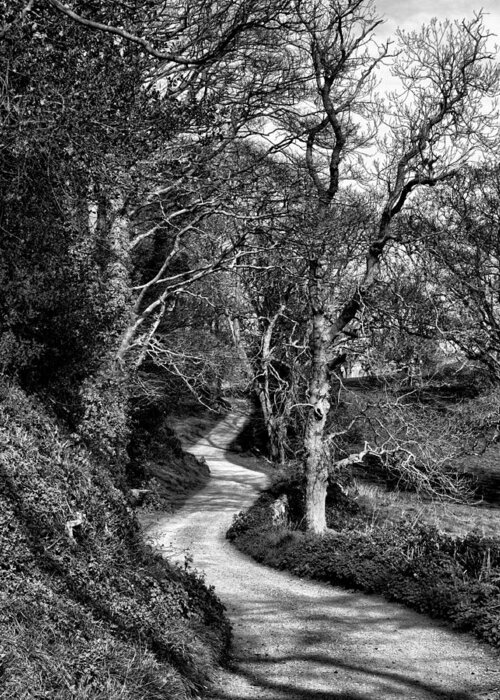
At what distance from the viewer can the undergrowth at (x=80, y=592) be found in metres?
5.01

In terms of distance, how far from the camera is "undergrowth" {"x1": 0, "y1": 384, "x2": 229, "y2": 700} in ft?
16.4

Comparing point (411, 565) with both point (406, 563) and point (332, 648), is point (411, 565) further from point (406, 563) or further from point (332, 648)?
point (332, 648)

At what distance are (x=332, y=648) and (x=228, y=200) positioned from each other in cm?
765

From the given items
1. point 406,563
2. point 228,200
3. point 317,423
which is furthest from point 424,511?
point 228,200

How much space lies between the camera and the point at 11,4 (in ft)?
21.4

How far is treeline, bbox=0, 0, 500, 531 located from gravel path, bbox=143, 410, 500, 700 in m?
3.40

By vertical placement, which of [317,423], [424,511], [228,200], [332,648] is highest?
[228,200]

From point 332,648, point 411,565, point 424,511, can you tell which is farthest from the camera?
point 424,511

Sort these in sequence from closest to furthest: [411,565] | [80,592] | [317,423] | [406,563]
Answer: [80,592] < [411,565] < [406,563] < [317,423]

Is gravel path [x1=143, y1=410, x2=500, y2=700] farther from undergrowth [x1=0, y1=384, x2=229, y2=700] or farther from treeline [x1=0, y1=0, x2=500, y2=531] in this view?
treeline [x1=0, y1=0, x2=500, y2=531]

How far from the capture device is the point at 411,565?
38.7 feet

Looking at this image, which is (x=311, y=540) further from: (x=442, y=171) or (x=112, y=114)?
(x=112, y=114)

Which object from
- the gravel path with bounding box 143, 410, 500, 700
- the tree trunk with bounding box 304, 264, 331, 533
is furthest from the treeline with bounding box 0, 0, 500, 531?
the gravel path with bounding box 143, 410, 500, 700

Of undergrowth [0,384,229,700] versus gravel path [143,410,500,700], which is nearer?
undergrowth [0,384,229,700]
